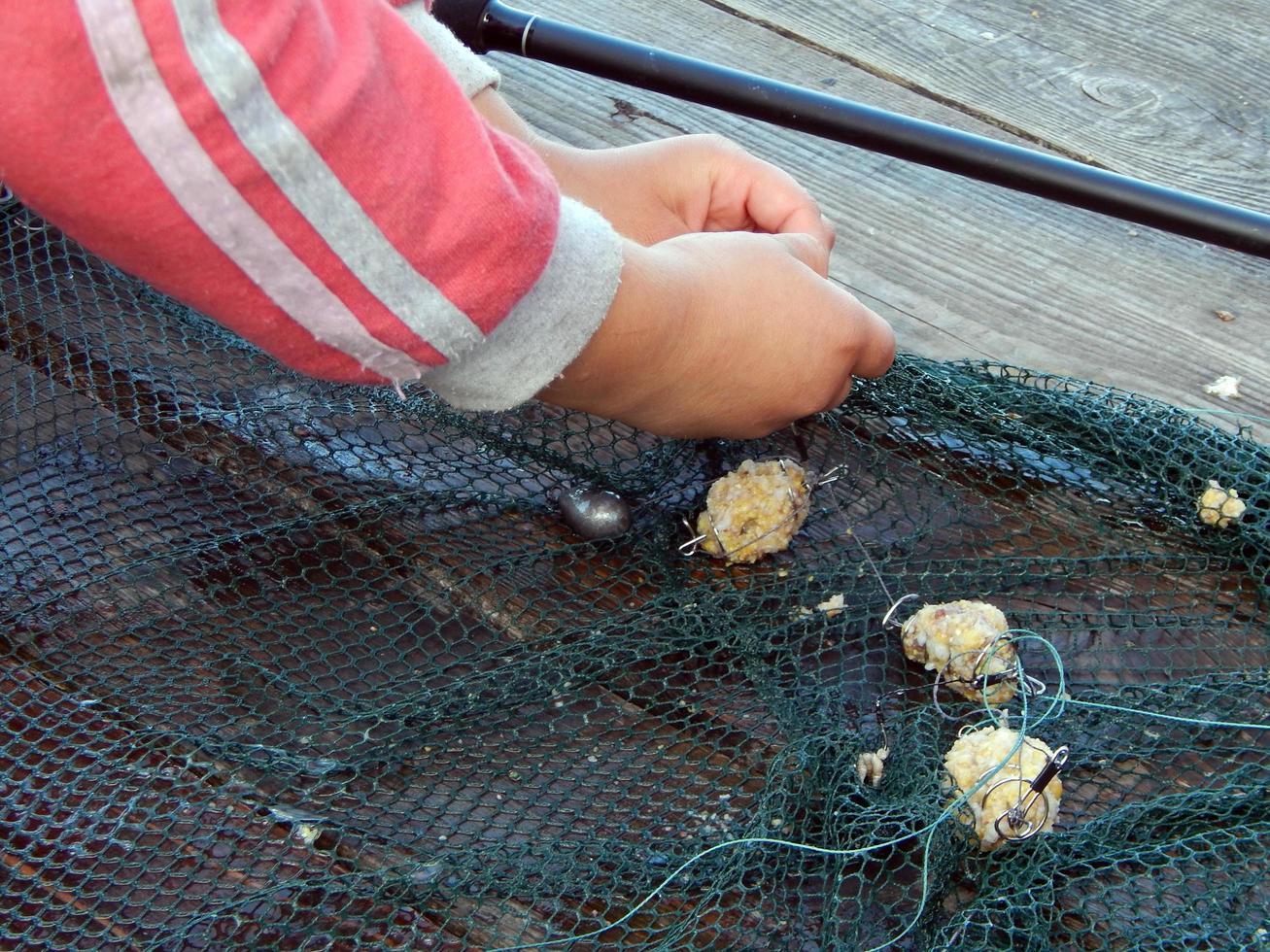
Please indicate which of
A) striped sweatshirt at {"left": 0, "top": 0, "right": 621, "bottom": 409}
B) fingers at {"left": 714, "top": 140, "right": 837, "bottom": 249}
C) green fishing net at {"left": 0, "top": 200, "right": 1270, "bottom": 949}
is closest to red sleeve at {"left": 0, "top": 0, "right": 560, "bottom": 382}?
striped sweatshirt at {"left": 0, "top": 0, "right": 621, "bottom": 409}

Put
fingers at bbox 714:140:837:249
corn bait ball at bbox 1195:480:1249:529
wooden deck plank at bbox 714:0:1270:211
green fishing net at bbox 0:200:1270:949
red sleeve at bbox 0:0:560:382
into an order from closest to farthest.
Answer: red sleeve at bbox 0:0:560:382 → green fishing net at bbox 0:200:1270:949 → corn bait ball at bbox 1195:480:1249:529 → fingers at bbox 714:140:837:249 → wooden deck plank at bbox 714:0:1270:211

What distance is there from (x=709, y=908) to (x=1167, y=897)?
250 mm

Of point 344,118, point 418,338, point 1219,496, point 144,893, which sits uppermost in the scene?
point 344,118

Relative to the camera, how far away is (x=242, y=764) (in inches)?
28.0

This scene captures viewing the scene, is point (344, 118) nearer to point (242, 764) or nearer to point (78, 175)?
point (78, 175)

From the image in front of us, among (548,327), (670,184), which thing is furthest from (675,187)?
(548,327)

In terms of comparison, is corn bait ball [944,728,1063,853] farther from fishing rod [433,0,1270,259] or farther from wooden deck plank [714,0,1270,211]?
wooden deck plank [714,0,1270,211]

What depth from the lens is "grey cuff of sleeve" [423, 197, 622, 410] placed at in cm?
67

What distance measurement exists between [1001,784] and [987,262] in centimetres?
57

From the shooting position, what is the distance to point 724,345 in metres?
0.80

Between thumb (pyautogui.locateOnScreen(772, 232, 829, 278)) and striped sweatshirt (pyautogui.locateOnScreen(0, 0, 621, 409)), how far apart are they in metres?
0.26

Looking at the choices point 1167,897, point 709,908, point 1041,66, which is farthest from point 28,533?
point 1041,66

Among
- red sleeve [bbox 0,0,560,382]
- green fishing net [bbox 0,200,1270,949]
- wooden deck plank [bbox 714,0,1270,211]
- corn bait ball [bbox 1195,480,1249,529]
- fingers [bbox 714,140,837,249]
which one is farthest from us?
wooden deck plank [bbox 714,0,1270,211]

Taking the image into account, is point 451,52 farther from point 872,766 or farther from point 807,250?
point 872,766
